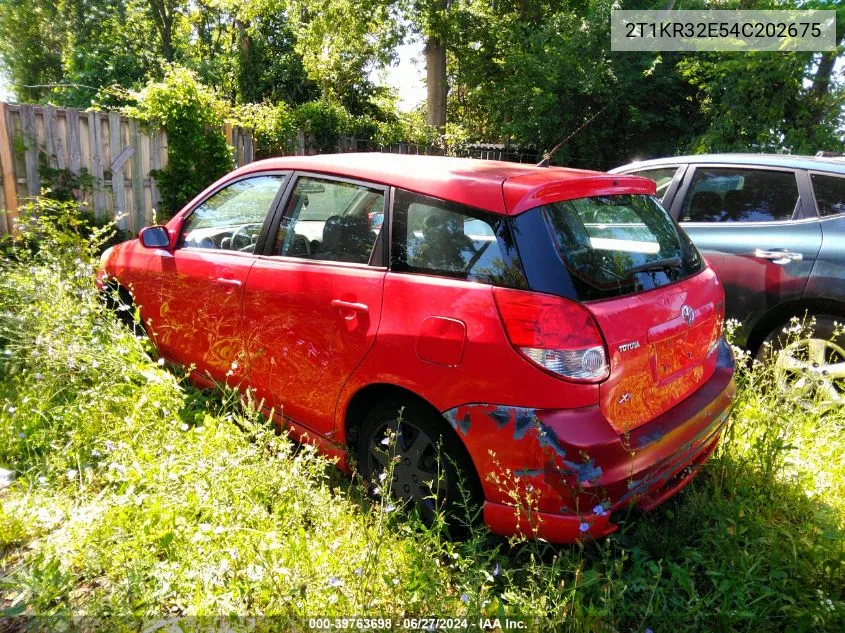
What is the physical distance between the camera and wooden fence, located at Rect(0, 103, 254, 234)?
657 cm

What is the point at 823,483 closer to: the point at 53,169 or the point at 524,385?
the point at 524,385

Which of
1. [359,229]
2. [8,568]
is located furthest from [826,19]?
[8,568]

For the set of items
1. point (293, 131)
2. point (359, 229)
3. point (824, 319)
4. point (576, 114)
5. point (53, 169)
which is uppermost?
point (576, 114)

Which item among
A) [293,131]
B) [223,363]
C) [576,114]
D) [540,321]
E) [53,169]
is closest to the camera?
[540,321]

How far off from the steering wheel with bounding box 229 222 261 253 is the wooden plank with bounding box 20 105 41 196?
4752 mm

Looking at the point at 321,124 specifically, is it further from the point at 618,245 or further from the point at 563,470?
the point at 563,470

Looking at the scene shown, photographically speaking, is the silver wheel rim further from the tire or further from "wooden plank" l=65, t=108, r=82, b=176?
"wooden plank" l=65, t=108, r=82, b=176

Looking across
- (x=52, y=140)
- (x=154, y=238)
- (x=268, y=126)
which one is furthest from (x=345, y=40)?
(x=154, y=238)

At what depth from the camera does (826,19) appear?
10.9 meters

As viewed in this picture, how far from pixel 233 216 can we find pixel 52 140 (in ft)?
15.6

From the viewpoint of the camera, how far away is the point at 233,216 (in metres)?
3.66

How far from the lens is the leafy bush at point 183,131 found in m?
7.87

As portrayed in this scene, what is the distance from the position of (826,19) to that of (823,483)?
1165 centimetres

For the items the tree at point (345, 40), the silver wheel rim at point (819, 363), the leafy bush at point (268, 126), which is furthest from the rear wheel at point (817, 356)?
the tree at point (345, 40)
